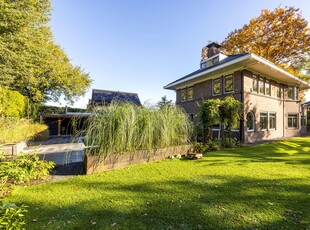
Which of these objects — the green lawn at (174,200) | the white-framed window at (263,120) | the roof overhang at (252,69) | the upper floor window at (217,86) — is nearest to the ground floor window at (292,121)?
the roof overhang at (252,69)

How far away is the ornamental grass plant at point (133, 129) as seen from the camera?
4.40m

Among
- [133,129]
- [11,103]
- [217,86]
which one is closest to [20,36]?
[11,103]

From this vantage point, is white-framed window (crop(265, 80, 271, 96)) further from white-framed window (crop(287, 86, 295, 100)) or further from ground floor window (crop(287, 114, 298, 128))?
ground floor window (crop(287, 114, 298, 128))

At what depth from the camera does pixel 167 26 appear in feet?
37.7

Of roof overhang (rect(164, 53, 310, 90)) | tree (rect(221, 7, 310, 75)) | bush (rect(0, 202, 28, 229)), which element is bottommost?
bush (rect(0, 202, 28, 229))

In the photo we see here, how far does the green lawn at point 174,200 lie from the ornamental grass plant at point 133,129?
2.64ft

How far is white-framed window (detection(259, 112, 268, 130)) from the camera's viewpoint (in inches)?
435

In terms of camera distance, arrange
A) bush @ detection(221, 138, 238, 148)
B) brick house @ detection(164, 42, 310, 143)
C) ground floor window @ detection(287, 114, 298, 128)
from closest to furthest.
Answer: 1. bush @ detection(221, 138, 238, 148)
2. brick house @ detection(164, 42, 310, 143)
3. ground floor window @ detection(287, 114, 298, 128)

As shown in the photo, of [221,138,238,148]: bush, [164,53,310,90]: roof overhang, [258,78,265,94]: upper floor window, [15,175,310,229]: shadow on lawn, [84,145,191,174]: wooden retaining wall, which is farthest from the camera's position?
[258,78,265,94]: upper floor window

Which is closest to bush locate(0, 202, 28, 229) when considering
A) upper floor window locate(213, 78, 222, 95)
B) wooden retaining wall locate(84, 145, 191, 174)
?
wooden retaining wall locate(84, 145, 191, 174)

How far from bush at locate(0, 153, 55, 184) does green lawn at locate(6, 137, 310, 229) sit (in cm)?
40

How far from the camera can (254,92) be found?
10.5m

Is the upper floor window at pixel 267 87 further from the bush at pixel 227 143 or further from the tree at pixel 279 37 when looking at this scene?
the tree at pixel 279 37

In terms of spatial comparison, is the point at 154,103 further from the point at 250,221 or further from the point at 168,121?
the point at 250,221
